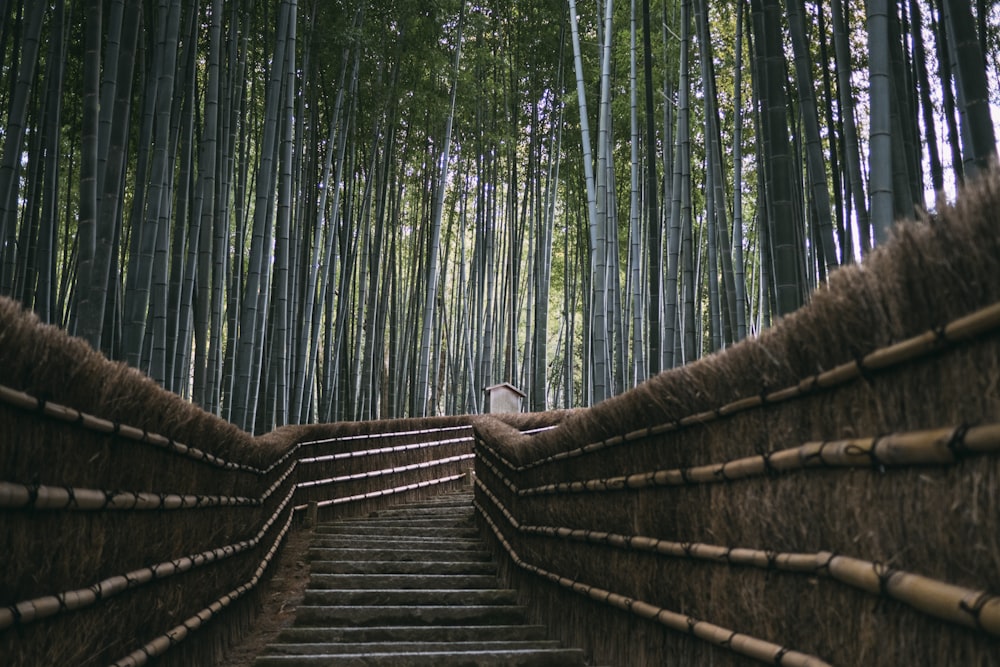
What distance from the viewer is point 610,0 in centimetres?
518

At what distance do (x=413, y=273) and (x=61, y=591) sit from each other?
751 cm

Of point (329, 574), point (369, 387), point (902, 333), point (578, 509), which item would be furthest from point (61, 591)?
point (369, 387)

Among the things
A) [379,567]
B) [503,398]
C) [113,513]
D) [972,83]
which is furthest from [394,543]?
[972,83]

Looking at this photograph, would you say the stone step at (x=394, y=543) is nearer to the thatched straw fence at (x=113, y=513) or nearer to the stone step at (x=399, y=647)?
the thatched straw fence at (x=113, y=513)

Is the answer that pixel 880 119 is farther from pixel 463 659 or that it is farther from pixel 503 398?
pixel 503 398

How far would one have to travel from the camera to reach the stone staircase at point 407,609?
10.1 ft

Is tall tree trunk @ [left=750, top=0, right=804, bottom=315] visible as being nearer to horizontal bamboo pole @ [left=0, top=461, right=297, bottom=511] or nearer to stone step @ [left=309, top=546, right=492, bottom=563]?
horizontal bamboo pole @ [left=0, top=461, right=297, bottom=511]

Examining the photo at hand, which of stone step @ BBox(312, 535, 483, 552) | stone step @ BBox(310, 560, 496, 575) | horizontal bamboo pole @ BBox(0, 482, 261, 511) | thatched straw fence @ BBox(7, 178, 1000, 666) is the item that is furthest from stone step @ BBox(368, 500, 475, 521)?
horizontal bamboo pole @ BBox(0, 482, 261, 511)

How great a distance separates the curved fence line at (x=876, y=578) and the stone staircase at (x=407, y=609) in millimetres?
1162

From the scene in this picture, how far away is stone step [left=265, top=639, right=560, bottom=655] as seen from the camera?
3193mm

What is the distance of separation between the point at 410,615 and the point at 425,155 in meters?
6.04

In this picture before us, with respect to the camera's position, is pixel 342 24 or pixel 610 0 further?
pixel 342 24

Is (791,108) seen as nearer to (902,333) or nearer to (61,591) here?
(902,333)

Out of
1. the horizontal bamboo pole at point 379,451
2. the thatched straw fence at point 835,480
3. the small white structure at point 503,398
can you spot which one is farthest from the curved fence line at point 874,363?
the small white structure at point 503,398
